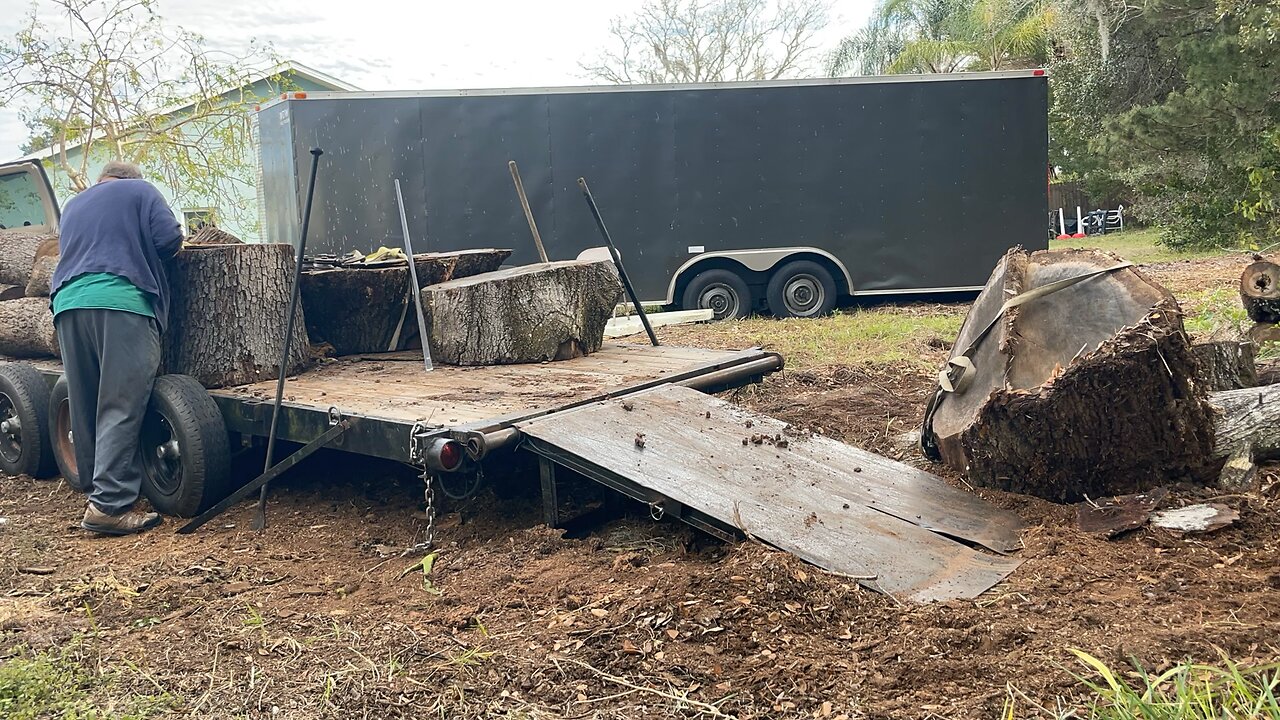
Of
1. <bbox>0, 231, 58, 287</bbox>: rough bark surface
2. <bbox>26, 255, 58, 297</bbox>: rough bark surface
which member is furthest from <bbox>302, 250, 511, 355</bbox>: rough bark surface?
<bbox>0, 231, 58, 287</bbox>: rough bark surface

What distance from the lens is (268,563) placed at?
4285mm

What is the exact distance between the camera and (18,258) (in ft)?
23.3

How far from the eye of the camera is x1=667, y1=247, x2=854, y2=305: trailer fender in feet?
38.8

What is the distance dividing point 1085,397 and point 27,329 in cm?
607

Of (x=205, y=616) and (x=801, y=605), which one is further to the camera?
(x=205, y=616)

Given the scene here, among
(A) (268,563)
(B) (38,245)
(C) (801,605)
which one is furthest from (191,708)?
(B) (38,245)

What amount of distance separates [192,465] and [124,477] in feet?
1.30

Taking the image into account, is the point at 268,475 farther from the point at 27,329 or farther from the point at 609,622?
the point at 27,329

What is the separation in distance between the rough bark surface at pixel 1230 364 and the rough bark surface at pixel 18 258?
23.8 feet

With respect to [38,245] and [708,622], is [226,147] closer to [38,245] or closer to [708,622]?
[38,245]

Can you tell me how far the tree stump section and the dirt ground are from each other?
0.44ft

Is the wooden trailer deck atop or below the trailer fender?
below

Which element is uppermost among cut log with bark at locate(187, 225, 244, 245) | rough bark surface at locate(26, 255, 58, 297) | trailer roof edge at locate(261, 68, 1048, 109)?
trailer roof edge at locate(261, 68, 1048, 109)

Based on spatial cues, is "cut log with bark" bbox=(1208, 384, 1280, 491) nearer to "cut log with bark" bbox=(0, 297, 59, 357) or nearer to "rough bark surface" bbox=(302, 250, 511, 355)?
"rough bark surface" bbox=(302, 250, 511, 355)
